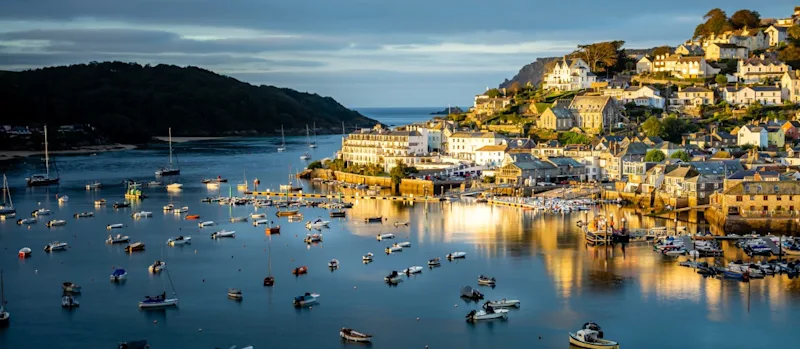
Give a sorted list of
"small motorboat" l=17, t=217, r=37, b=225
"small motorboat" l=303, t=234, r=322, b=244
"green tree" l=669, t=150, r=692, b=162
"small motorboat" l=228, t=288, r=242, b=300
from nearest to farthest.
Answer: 1. "small motorboat" l=228, t=288, r=242, b=300
2. "small motorboat" l=303, t=234, r=322, b=244
3. "small motorboat" l=17, t=217, r=37, b=225
4. "green tree" l=669, t=150, r=692, b=162

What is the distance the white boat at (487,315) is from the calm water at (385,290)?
0.19 meters

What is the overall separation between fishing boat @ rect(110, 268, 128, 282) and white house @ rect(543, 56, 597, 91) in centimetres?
3211

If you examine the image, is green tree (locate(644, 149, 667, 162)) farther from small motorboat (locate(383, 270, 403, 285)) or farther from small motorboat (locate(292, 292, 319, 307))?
small motorboat (locate(292, 292, 319, 307))

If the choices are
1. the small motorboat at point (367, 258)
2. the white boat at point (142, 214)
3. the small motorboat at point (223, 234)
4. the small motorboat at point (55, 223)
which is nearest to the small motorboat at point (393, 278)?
the small motorboat at point (367, 258)

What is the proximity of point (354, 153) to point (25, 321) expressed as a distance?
95.5 feet

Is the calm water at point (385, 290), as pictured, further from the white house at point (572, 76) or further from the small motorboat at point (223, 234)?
the white house at point (572, 76)

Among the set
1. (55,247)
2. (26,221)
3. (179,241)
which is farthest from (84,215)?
(179,241)

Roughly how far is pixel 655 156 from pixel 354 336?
21.2 m

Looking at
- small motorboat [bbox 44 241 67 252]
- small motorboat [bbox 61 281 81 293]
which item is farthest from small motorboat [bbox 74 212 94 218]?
small motorboat [bbox 61 281 81 293]

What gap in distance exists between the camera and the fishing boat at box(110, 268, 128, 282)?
23562 millimetres

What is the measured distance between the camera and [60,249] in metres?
27.7

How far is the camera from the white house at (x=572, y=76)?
52.2 meters

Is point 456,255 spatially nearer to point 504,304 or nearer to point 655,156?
point 504,304

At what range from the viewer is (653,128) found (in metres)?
42.3
